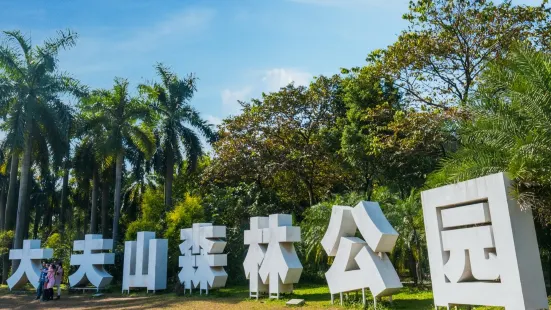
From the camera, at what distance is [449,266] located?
10430 millimetres

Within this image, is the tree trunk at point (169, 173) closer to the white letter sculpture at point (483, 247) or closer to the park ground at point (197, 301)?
the park ground at point (197, 301)

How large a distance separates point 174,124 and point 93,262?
1098 cm

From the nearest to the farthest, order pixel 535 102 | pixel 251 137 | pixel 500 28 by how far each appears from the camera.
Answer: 1. pixel 535 102
2. pixel 500 28
3. pixel 251 137

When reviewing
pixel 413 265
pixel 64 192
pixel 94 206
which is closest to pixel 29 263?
pixel 94 206

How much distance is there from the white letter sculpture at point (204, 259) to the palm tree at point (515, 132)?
927 cm

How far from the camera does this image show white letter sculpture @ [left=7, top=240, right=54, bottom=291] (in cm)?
2120

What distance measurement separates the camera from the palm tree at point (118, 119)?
27.1 m

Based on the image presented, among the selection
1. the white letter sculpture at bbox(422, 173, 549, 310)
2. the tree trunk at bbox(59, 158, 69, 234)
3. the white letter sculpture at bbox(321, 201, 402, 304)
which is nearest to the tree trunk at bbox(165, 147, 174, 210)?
the tree trunk at bbox(59, 158, 69, 234)

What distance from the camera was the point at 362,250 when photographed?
41.7ft

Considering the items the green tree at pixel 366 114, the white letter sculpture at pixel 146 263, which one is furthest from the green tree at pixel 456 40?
the white letter sculpture at pixel 146 263

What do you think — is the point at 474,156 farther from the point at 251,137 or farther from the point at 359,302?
the point at 251,137

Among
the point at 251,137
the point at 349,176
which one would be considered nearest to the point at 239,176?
the point at 251,137

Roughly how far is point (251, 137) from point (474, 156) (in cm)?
1748

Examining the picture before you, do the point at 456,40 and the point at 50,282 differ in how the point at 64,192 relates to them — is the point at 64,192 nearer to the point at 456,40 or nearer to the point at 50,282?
the point at 50,282
